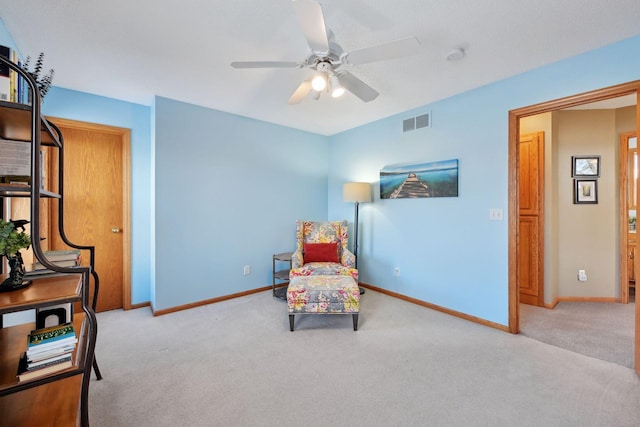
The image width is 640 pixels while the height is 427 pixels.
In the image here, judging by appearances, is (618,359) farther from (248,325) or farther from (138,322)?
(138,322)

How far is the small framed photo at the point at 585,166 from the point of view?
11.3 ft

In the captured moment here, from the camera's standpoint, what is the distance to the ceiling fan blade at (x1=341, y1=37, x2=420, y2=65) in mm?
1564

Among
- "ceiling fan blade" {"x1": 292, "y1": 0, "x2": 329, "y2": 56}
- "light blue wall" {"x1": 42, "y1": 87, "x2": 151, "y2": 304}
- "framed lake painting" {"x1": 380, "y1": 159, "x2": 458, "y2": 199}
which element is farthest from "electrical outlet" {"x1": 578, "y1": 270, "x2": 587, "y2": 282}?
"light blue wall" {"x1": 42, "y1": 87, "x2": 151, "y2": 304}

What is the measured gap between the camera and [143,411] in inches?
64.8

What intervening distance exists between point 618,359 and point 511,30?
2.61 m

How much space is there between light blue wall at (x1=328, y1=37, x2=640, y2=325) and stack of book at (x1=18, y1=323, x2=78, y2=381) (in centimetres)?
317

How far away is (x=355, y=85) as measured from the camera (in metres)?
2.13

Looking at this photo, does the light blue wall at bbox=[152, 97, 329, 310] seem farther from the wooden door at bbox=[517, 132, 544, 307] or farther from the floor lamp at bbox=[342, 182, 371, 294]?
the wooden door at bbox=[517, 132, 544, 307]

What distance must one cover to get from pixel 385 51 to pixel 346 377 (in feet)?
7.12

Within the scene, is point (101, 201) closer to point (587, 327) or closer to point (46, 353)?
point (46, 353)

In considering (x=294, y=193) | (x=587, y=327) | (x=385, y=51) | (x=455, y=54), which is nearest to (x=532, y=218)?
(x=587, y=327)

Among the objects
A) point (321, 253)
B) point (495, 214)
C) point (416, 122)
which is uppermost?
point (416, 122)

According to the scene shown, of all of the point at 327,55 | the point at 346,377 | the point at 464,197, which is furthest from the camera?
the point at 464,197

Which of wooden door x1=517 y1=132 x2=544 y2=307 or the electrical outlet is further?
the electrical outlet
